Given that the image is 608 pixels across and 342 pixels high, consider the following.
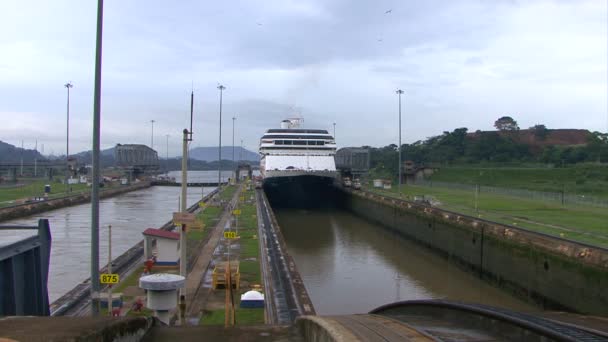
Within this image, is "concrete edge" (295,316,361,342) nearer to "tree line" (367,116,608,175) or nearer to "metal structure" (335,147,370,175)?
"metal structure" (335,147,370,175)

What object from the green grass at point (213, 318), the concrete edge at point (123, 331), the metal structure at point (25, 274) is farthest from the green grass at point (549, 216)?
the metal structure at point (25, 274)

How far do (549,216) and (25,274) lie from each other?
78.3 ft

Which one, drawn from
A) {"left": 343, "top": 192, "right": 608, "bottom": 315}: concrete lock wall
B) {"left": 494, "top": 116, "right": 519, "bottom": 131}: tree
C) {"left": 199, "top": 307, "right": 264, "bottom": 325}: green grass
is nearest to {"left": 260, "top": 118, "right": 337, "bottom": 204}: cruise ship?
{"left": 343, "top": 192, "right": 608, "bottom": 315}: concrete lock wall

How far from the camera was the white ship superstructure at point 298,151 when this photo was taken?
163ft

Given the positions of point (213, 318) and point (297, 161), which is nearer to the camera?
point (213, 318)

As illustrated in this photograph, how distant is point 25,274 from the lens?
7.43 metres

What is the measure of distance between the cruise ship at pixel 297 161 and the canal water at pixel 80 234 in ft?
33.4

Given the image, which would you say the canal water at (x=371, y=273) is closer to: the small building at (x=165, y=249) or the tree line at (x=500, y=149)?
the small building at (x=165, y=249)

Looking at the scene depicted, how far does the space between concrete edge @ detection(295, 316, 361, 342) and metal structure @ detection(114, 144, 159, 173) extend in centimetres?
7700

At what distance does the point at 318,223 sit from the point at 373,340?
3239cm

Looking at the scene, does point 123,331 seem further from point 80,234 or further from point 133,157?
point 133,157

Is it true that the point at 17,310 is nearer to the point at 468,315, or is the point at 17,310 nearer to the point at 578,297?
the point at 468,315

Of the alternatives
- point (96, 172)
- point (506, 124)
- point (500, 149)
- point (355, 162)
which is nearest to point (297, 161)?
point (355, 162)

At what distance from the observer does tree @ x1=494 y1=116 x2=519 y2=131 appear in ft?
304
